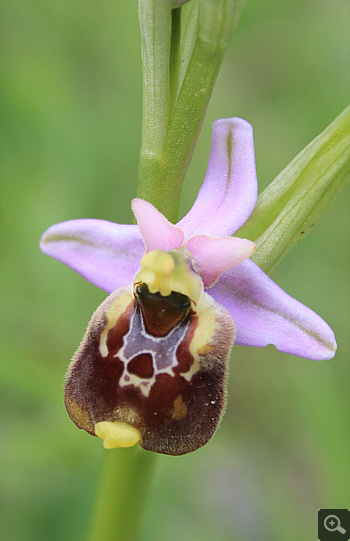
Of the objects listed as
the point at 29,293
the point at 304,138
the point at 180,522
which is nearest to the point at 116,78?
the point at 304,138

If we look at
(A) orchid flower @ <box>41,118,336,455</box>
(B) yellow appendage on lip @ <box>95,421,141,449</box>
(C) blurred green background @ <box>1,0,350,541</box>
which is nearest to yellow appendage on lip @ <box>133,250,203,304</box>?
(A) orchid flower @ <box>41,118,336,455</box>

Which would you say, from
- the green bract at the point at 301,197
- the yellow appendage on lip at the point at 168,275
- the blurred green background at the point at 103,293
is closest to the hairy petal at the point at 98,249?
the yellow appendage on lip at the point at 168,275

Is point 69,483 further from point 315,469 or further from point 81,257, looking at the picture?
point 315,469

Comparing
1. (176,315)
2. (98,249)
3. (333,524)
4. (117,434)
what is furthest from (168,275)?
(333,524)

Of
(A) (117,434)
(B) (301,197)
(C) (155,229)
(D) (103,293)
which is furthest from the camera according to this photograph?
(D) (103,293)

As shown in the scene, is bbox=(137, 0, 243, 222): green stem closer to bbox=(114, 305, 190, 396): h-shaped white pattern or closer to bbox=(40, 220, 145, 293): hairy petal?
bbox=(40, 220, 145, 293): hairy petal

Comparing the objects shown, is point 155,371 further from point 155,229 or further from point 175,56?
point 175,56
